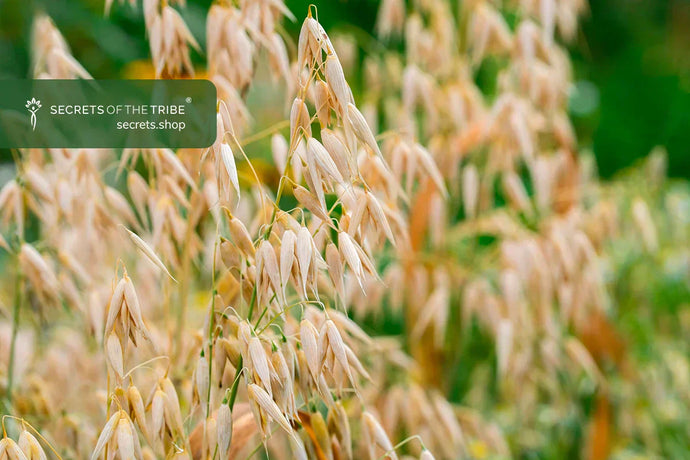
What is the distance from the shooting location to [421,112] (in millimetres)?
1002

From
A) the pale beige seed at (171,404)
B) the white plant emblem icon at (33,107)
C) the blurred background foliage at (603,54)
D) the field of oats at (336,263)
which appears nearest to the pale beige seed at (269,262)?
the field of oats at (336,263)

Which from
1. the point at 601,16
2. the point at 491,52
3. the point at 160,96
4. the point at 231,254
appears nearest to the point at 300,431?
the point at 231,254

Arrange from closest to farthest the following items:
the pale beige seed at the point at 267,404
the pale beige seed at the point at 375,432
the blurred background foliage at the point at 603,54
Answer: the pale beige seed at the point at 267,404 → the pale beige seed at the point at 375,432 → the blurred background foliage at the point at 603,54

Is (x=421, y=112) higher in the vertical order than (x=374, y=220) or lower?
higher

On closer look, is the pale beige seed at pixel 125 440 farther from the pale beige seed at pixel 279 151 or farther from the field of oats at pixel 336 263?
the pale beige seed at pixel 279 151

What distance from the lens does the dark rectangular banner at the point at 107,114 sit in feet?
1.69

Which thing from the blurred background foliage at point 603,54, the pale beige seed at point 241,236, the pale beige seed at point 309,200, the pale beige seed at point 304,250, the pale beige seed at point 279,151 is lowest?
the pale beige seed at point 304,250

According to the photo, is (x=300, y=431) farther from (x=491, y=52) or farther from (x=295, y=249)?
(x=491, y=52)

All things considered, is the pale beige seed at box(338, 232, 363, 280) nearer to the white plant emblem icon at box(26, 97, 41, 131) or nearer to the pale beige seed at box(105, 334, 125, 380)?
the pale beige seed at box(105, 334, 125, 380)

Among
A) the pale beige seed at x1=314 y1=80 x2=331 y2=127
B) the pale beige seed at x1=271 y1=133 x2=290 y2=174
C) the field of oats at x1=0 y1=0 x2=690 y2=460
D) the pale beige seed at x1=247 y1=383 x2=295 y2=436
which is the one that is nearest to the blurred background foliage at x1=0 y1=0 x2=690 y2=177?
the field of oats at x1=0 y1=0 x2=690 y2=460

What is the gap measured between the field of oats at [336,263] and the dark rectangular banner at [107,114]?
15 mm

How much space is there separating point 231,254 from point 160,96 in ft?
0.51

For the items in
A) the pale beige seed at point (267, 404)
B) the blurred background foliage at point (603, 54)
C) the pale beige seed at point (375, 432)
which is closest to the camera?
the pale beige seed at point (267, 404)

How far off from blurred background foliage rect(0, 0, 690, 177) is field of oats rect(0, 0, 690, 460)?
1 centimetres
